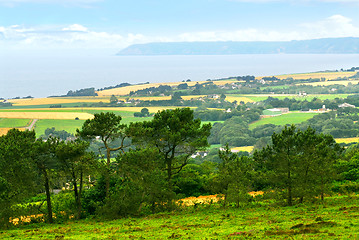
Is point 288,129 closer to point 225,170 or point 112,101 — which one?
point 225,170

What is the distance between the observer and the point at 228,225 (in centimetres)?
1855

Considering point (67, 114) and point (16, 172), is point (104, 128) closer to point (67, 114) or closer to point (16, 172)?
point (16, 172)

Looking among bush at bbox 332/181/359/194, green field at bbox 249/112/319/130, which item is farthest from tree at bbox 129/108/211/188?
green field at bbox 249/112/319/130

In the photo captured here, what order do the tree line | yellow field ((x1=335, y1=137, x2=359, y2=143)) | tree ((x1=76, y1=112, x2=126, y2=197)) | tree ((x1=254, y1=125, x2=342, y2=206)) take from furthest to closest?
yellow field ((x1=335, y1=137, x2=359, y2=143))
tree ((x1=76, y1=112, x2=126, y2=197))
tree ((x1=254, y1=125, x2=342, y2=206))
the tree line

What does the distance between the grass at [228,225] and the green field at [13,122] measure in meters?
73.6

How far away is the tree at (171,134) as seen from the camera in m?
24.3

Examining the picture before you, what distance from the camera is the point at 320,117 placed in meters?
100

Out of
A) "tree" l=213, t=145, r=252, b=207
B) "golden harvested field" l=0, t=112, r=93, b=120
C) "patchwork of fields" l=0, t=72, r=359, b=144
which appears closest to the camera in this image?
"tree" l=213, t=145, r=252, b=207

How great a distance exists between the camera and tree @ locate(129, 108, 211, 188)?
958 inches

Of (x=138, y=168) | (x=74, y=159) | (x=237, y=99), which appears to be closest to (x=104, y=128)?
(x=74, y=159)

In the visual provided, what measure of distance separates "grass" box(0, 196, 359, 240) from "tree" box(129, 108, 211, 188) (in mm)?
3475

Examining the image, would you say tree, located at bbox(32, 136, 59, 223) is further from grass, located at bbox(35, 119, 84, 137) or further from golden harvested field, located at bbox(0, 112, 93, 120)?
golden harvested field, located at bbox(0, 112, 93, 120)

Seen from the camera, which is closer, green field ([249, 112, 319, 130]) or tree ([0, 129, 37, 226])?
tree ([0, 129, 37, 226])

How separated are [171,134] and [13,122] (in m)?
78.3
